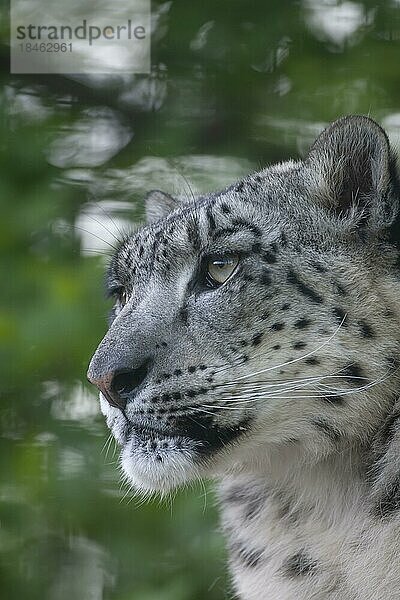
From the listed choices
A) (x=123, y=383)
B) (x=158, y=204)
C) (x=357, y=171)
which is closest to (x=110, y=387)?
(x=123, y=383)

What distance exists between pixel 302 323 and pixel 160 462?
46 centimetres

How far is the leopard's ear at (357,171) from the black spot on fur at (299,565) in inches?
33.5

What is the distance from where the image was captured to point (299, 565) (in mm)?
Answer: 2793

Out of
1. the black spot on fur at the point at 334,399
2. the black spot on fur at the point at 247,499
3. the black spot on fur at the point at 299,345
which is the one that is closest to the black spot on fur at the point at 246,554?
the black spot on fur at the point at 247,499

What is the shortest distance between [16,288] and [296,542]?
148 cm

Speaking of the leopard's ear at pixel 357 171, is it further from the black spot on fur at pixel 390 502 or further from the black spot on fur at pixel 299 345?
the black spot on fur at pixel 390 502

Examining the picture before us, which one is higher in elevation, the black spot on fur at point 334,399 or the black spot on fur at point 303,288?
the black spot on fur at point 303,288

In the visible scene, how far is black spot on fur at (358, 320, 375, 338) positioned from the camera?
2.55m

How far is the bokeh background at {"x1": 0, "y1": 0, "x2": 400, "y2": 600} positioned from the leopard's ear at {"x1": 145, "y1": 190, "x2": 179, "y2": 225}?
0.32m

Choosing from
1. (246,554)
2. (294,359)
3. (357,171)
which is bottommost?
(246,554)

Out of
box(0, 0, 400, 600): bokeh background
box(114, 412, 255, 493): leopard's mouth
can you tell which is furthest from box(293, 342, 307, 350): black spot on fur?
box(0, 0, 400, 600): bokeh background

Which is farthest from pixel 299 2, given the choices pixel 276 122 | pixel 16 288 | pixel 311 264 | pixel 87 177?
pixel 311 264

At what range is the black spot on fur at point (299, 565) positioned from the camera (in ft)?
9.07

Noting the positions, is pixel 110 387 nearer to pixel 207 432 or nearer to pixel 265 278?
pixel 207 432
